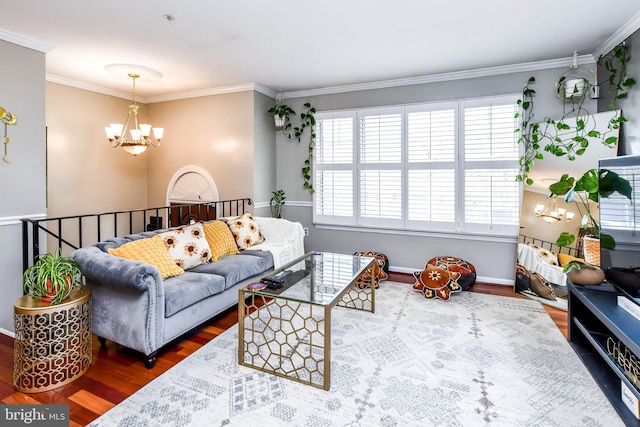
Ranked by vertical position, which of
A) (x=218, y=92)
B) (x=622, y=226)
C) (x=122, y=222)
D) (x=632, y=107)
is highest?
(x=218, y=92)

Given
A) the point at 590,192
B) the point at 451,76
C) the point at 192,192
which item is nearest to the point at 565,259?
the point at 590,192

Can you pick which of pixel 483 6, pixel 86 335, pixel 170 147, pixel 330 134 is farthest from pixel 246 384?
pixel 170 147

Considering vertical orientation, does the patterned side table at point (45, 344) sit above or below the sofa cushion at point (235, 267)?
below

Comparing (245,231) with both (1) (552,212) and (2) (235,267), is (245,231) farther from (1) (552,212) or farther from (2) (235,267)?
(1) (552,212)

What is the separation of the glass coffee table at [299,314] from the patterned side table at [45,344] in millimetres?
1009

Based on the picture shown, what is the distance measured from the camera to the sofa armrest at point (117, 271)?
213 cm

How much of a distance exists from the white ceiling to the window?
1.97ft

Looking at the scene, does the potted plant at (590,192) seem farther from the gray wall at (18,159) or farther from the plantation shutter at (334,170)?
the gray wall at (18,159)

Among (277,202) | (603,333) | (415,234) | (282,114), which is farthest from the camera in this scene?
(277,202)

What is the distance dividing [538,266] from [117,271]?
12.5 feet

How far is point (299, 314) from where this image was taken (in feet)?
7.59

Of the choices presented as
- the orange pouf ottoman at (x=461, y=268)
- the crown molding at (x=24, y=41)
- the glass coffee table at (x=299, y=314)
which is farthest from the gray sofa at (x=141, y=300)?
the orange pouf ottoman at (x=461, y=268)

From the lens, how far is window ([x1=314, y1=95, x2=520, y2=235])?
3.92m

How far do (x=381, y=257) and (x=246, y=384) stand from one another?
2621 mm
